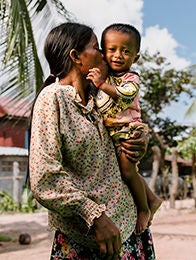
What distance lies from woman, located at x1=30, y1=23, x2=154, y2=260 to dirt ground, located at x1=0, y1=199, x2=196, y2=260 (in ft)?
16.3

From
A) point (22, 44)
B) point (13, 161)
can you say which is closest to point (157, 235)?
point (22, 44)

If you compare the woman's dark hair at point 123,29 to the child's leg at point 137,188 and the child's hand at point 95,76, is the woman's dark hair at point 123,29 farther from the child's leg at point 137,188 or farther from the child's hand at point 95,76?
the child's leg at point 137,188

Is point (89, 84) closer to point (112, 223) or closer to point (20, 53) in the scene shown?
point (112, 223)

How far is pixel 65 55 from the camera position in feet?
6.30

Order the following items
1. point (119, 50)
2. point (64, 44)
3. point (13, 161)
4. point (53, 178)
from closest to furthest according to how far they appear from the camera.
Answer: point (53, 178), point (64, 44), point (119, 50), point (13, 161)

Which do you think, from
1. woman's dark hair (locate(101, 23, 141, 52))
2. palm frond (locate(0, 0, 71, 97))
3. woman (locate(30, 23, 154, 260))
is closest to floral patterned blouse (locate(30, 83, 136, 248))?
woman (locate(30, 23, 154, 260))

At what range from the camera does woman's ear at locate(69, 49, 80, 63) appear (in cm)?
191

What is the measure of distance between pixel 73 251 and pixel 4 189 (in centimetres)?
1483

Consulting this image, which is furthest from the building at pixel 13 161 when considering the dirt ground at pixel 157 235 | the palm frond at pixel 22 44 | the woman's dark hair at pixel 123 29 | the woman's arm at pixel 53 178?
the woman's arm at pixel 53 178

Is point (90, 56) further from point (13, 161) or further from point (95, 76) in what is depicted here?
point (13, 161)

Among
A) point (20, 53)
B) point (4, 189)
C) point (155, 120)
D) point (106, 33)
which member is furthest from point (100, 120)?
point (155, 120)

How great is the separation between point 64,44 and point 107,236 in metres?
0.72

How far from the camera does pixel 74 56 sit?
1.92 metres

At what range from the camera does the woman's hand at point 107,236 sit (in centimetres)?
172
